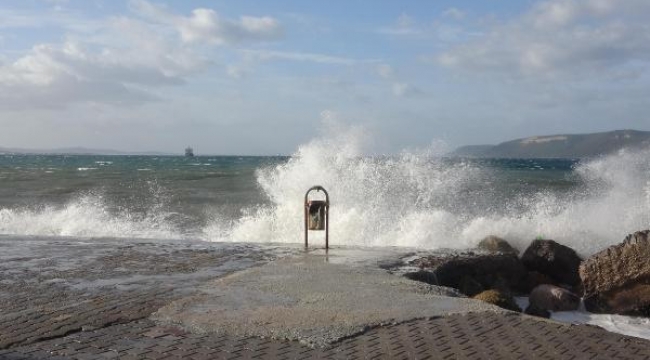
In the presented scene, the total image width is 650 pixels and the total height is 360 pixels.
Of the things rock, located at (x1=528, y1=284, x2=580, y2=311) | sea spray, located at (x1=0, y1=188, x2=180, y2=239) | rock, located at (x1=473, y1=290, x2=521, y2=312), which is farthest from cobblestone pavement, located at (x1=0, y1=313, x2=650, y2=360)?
sea spray, located at (x1=0, y1=188, x2=180, y2=239)

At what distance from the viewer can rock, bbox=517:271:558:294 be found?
412 inches

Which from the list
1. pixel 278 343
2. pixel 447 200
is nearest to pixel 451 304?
pixel 278 343

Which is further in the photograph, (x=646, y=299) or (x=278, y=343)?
(x=646, y=299)

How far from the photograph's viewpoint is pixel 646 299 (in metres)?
8.90

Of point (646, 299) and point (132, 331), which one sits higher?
point (132, 331)

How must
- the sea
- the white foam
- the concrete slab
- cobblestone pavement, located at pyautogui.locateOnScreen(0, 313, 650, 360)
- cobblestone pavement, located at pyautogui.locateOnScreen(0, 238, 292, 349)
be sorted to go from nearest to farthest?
cobblestone pavement, located at pyautogui.locateOnScreen(0, 313, 650, 360)
the concrete slab
cobblestone pavement, located at pyautogui.locateOnScreen(0, 238, 292, 349)
the sea
the white foam

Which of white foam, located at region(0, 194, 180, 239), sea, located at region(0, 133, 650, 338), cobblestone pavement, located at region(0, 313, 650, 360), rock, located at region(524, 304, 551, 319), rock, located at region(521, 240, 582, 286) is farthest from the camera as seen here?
white foam, located at region(0, 194, 180, 239)

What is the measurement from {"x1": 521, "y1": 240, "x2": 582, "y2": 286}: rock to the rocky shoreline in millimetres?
549

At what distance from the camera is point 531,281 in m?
10.5

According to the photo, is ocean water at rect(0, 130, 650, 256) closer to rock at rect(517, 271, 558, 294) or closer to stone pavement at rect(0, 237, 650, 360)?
rock at rect(517, 271, 558, 294)

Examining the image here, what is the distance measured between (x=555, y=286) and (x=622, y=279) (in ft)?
3.05

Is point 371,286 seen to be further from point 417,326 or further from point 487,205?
point 487,205

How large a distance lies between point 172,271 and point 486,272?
4961 mm

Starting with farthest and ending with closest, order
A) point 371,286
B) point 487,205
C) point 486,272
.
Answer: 1. point 487,205
2. point 486,272
3. point 371,286
